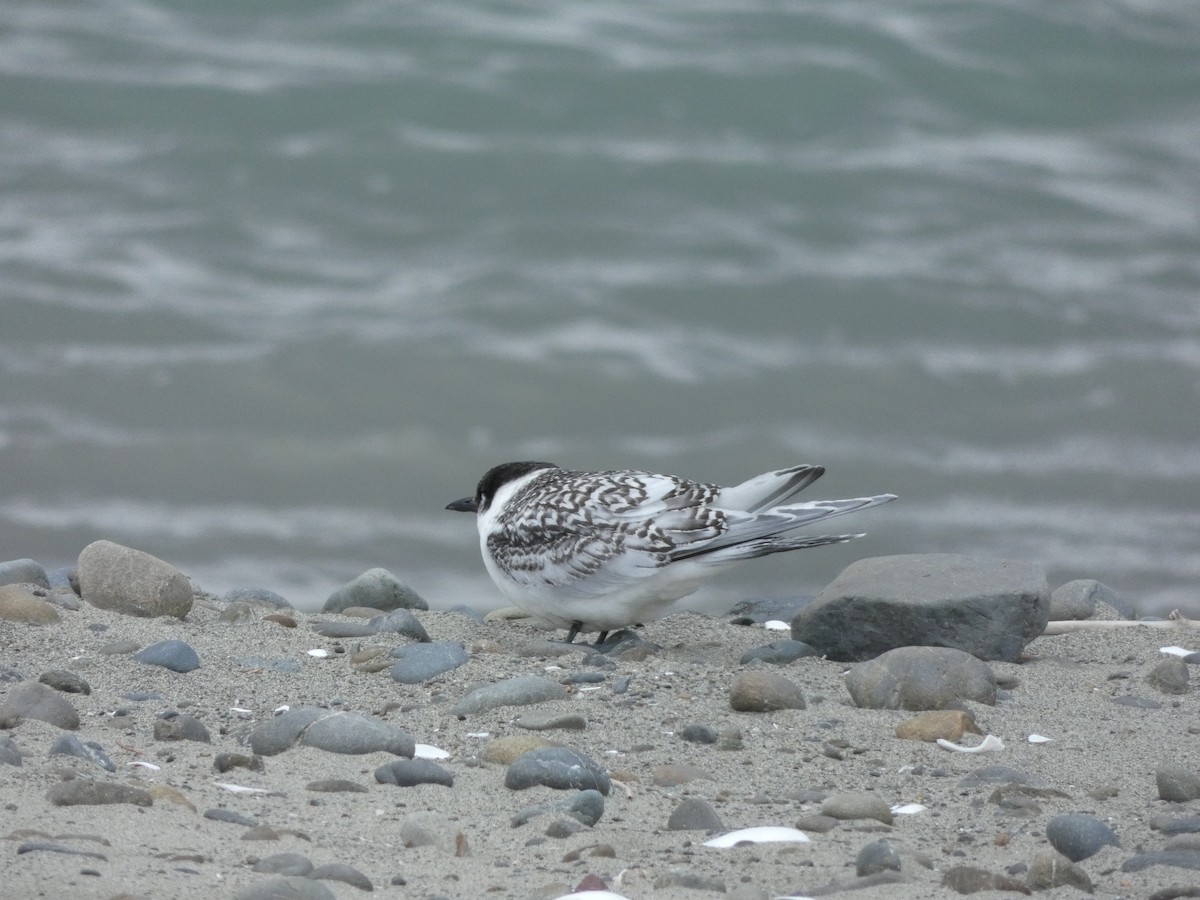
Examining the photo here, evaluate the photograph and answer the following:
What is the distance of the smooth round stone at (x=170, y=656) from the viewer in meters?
4.17

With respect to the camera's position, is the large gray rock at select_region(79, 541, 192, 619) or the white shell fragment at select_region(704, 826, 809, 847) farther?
the large gray rock at select_region(79, 541, 192, 619)

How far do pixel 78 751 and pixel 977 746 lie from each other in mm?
2252

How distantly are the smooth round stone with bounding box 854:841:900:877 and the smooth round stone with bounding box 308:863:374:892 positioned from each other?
3.21ft

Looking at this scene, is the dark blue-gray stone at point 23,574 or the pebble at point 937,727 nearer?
the pebble at point 937,727

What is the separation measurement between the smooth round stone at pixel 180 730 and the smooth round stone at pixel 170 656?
1.66ft

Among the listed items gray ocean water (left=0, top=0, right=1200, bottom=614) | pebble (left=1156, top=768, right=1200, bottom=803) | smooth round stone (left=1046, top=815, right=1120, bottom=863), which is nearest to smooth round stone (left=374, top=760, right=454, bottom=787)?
smooth round stone (left=1046, top=815, right=1120, bottom=863)

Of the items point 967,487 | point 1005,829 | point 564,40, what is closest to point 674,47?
point 564,40

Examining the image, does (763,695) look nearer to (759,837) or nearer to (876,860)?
(759,837)

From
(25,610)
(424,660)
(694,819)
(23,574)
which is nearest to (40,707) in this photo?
(25,610)

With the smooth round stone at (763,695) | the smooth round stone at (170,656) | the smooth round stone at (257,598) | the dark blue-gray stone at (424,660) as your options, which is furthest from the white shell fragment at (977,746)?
the smooth round stone at (257,598)

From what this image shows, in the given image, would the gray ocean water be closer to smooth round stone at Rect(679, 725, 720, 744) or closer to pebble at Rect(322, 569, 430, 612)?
pebble at Rect(322, 569, 430, 612)

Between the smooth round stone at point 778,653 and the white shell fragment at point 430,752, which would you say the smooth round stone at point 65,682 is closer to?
the white shell fragment at point 430,752

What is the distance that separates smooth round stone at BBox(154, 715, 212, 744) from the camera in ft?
11.9

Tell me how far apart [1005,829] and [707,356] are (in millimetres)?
7012
